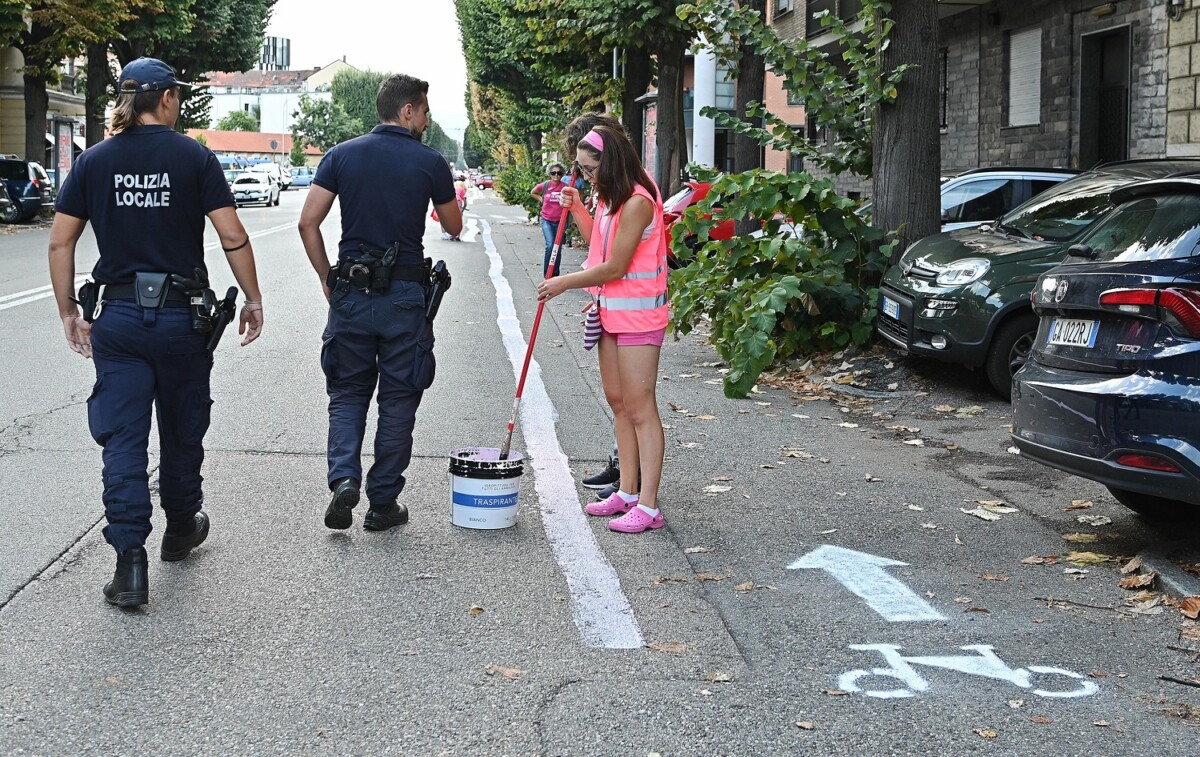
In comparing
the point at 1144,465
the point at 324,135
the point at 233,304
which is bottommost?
the point at 1144,465

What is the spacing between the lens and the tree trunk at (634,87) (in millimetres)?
28109

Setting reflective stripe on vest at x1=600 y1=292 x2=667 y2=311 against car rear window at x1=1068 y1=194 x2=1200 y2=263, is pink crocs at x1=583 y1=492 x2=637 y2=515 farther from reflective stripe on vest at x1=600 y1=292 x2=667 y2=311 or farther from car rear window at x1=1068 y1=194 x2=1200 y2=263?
car rear window at x1=1068 y1=194 x2=1200 y2=263

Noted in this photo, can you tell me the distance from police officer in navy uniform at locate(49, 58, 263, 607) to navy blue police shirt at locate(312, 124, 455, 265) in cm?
80

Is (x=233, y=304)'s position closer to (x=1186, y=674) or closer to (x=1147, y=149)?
(x=1186, y=674)

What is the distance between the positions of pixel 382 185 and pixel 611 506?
5.66 feet

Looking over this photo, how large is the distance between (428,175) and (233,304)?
3.59 feet

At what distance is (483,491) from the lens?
5840 millimetres

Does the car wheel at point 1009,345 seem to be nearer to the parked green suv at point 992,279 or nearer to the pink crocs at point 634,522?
the parked green suv at point 992,279

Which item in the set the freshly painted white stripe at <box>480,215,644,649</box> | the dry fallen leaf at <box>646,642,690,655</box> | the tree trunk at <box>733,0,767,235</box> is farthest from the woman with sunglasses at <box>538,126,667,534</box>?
the tree trunk at <box>733,0,767,235</box>

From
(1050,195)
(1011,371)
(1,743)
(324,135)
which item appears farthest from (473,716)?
(324,135)

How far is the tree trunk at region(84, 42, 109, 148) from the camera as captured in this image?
136ft

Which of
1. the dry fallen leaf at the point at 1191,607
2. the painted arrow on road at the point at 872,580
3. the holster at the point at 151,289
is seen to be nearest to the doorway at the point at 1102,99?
the painted arrow on road at the point at 872,580

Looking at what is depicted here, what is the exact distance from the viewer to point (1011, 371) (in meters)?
9.82

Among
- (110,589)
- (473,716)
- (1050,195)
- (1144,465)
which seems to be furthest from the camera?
(1050,195)
